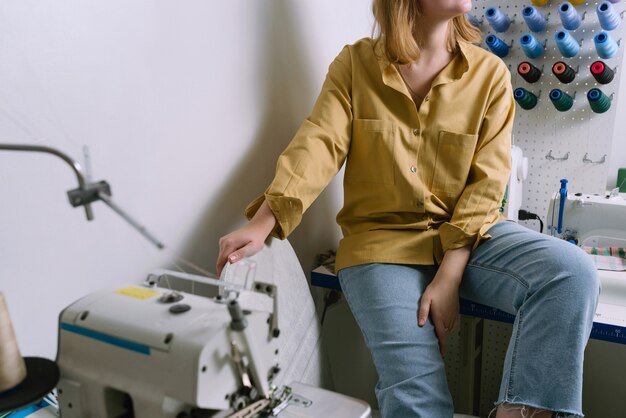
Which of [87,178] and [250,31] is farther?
[250,31]

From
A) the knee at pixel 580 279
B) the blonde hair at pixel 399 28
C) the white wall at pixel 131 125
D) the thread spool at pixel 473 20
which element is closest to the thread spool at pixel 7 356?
the white wall at pixel 131 125

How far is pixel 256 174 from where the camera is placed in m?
1.35

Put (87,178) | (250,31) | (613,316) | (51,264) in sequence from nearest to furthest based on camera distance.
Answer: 1. (87,178)
2. (51,264)
3. (613,316)
4. (250,31)

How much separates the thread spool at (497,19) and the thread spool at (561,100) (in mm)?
277

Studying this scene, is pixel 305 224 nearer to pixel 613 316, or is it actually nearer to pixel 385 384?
pixel 385 384

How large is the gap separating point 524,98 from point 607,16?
0.33 meters

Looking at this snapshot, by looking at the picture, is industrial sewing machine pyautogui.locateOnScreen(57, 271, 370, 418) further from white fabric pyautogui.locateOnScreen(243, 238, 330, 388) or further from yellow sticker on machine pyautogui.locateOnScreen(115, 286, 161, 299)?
white fabric pyautogui.locateOnScreen(243, 238, 330, 388)

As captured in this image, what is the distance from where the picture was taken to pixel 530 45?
5.56 ft

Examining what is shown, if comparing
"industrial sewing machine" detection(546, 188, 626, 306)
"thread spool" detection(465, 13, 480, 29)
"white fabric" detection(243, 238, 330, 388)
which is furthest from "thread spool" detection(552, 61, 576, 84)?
"white fabric" detection(243, 238, 330, 388)

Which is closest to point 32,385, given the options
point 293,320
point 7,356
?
point 7,356

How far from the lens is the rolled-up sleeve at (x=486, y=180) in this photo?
1191 millimetres

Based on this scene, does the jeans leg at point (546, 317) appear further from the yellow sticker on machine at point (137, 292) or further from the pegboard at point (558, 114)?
the pegboard at point (558, 114)

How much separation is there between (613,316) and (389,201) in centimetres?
55

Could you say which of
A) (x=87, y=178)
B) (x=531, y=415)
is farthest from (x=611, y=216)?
(x=87, y=178)
